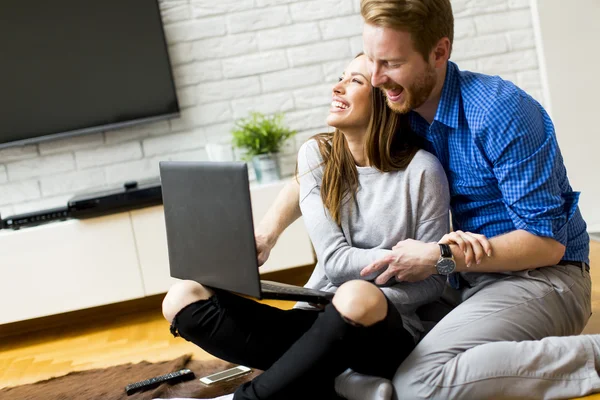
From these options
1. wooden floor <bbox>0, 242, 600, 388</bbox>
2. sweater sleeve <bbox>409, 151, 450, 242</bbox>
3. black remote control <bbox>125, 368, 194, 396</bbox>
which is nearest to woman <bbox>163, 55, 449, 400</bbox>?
sweater sleeve <bbox>409, 151, 450, 242</bbox>

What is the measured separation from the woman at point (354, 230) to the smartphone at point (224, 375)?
34cm

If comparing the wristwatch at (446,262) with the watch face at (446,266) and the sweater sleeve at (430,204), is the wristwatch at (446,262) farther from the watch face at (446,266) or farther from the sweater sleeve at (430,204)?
the sweater sleeve at (430,204)

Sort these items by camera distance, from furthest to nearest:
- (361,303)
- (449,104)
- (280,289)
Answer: (449,104) → (280,289) → (361,303)

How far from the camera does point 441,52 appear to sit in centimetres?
181

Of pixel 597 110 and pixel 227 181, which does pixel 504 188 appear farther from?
pixel 597 110

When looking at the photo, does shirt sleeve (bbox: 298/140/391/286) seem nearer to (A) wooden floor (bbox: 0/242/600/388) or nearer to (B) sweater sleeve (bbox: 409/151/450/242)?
(B) sweater sleeve (bbox: 409/151/450/242)

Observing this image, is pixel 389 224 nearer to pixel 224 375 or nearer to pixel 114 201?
pixel 224 375

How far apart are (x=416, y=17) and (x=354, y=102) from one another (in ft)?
0.86

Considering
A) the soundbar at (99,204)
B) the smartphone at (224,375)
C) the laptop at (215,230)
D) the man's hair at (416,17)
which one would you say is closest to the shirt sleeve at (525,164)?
the man's hair at (416,17)

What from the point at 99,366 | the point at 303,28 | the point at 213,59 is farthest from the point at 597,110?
the point at 99,366

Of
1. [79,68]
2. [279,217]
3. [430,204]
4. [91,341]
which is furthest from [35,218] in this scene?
[430,204]

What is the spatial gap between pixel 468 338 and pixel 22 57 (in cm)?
252

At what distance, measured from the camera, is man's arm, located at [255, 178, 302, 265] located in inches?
79.4

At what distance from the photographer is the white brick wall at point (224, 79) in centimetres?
358
